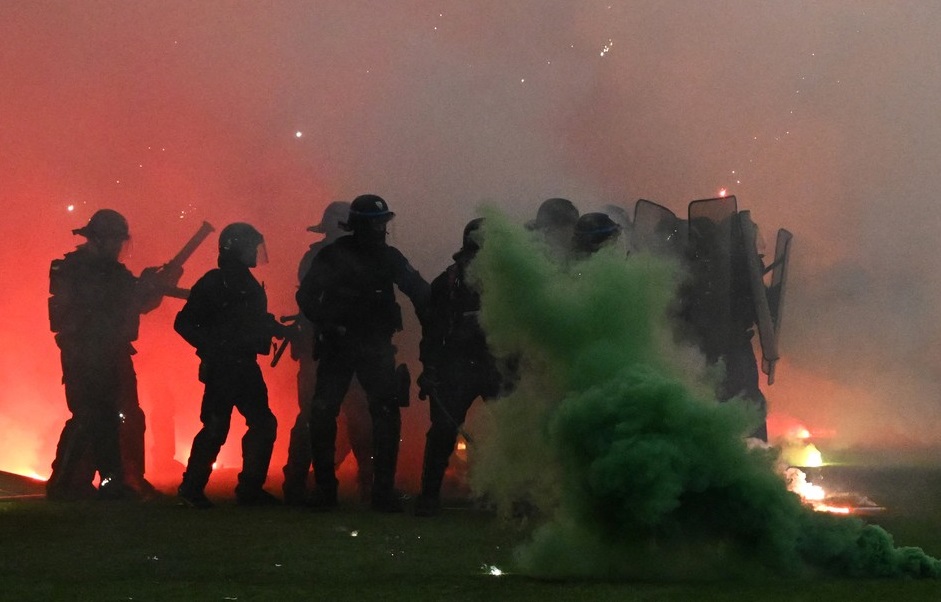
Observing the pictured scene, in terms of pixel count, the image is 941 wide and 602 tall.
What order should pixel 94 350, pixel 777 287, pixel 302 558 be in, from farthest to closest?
pixel 777 287, pixel 94 350, pixel 302 558

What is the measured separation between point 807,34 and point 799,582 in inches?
365

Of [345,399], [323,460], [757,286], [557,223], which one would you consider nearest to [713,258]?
[757,286]

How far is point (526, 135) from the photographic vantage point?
11.0 m

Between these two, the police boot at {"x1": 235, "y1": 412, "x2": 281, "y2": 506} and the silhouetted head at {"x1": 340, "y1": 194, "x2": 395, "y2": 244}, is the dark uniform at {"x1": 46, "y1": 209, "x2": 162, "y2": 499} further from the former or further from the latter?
the silhouetted head at {"x1": 340, "y1": 194, "x2": 395, "y2": 244}

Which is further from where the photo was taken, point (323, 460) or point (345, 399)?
point (345, 399)

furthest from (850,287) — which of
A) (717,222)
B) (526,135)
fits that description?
(717,222)

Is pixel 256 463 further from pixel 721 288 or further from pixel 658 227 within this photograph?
pixel 721 288

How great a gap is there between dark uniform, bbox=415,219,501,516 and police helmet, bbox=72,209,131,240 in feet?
8.11

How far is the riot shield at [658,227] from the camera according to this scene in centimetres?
790

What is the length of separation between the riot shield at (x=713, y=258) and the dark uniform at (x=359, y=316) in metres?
1.85

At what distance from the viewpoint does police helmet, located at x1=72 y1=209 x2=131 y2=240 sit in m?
8.39

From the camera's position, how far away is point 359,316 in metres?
7.43

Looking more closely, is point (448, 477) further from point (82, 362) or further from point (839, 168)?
point (839, 168)

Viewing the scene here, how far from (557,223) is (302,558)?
2.67 meters
